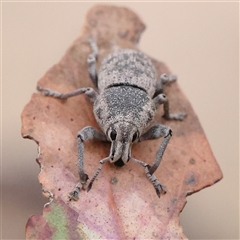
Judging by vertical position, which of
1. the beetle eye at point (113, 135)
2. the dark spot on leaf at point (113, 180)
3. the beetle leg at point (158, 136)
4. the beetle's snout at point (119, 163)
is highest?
the beetle eye at point (113, 135)

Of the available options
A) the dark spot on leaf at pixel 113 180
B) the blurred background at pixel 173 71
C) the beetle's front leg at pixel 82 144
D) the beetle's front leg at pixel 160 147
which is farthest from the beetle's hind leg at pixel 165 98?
the dark spot on leaf at pixel 113 180

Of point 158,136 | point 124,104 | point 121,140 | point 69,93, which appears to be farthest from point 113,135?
point 69,93

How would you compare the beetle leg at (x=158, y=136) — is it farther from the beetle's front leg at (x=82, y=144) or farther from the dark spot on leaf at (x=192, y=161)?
the beetle's front leg at (x=82, y=144)

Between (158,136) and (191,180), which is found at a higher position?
(158,136)

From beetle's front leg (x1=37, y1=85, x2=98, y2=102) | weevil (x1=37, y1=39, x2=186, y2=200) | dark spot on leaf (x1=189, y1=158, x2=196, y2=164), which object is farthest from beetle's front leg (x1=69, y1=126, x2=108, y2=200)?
dark spot on leaf (x1=189, y1=158, x2=196, y2=164)

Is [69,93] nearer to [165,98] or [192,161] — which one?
[165,98]

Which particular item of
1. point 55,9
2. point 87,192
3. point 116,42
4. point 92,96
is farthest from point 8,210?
point 55,9
